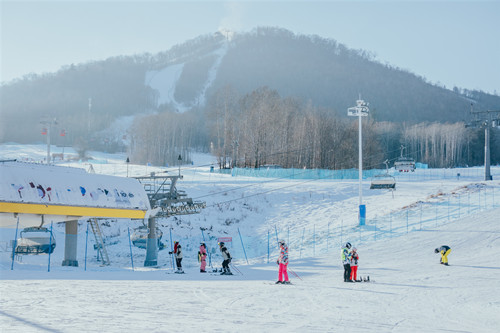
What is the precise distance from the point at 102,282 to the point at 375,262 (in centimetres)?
1505

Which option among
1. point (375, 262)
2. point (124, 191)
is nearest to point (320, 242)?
point (375, 262)

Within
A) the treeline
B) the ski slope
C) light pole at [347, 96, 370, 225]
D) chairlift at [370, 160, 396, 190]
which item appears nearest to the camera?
the ski slope

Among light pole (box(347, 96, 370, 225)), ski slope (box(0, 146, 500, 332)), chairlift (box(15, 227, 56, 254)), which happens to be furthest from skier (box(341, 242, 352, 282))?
light pole (box(347, 96, 370, 225))

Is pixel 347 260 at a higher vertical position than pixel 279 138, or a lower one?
lower

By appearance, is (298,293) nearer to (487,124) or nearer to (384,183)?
(384,183)

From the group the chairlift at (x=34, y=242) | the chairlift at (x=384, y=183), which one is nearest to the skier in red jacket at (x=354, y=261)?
the chairlift at (x=34, y=242)

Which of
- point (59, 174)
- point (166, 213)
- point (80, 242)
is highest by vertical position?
point (59, 174)

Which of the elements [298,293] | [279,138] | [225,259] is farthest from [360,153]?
[279,138]

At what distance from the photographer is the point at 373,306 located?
1343cm

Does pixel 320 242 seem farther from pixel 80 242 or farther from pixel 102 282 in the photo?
pixel 102 282

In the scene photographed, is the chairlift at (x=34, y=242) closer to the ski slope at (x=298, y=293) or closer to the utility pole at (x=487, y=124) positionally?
the ski slope at (x=298, y=293)

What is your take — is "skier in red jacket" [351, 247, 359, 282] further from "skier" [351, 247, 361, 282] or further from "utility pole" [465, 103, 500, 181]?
"utility pole" [465, 103, 500, 181]

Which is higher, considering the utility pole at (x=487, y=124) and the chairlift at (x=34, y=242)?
the utility pole at (x=487, y=124)

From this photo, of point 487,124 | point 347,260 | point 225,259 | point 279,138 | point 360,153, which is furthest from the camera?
point 279,138
